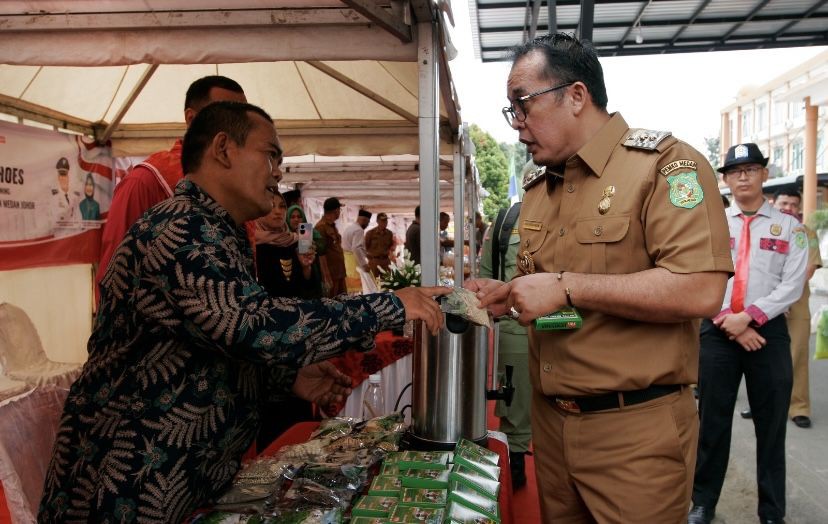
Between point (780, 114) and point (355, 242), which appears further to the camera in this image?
point (780, 114)

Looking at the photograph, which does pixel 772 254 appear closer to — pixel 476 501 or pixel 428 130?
pixel 428 130

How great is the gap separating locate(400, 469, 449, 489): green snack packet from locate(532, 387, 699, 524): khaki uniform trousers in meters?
0.39

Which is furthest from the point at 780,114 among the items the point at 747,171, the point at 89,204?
the point at 89,204

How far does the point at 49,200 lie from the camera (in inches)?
173

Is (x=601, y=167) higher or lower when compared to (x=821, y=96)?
lower

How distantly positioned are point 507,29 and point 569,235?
28.9 ft

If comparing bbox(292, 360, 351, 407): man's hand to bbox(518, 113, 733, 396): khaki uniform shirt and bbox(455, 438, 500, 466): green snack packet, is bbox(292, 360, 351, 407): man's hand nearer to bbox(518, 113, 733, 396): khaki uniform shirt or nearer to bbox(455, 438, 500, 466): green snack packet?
bbox(455, 438, 500, 466): green snack packet

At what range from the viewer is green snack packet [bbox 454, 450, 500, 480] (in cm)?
176

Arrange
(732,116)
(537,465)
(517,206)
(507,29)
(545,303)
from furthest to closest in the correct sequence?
(732,116)
(507,29)
(517,206)
(537,465)
(545,303)

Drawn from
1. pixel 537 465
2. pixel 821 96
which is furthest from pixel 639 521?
pixel 821 96

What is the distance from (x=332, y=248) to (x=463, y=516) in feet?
23.5

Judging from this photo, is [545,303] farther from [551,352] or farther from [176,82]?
[176,82]

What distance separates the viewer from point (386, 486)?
172cm

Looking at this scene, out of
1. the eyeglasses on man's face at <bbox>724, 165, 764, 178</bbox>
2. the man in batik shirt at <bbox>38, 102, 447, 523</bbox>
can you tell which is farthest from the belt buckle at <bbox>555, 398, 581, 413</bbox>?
the eyeglasses on man's face at <bbox>724, 165, 764, 178</bbox>
